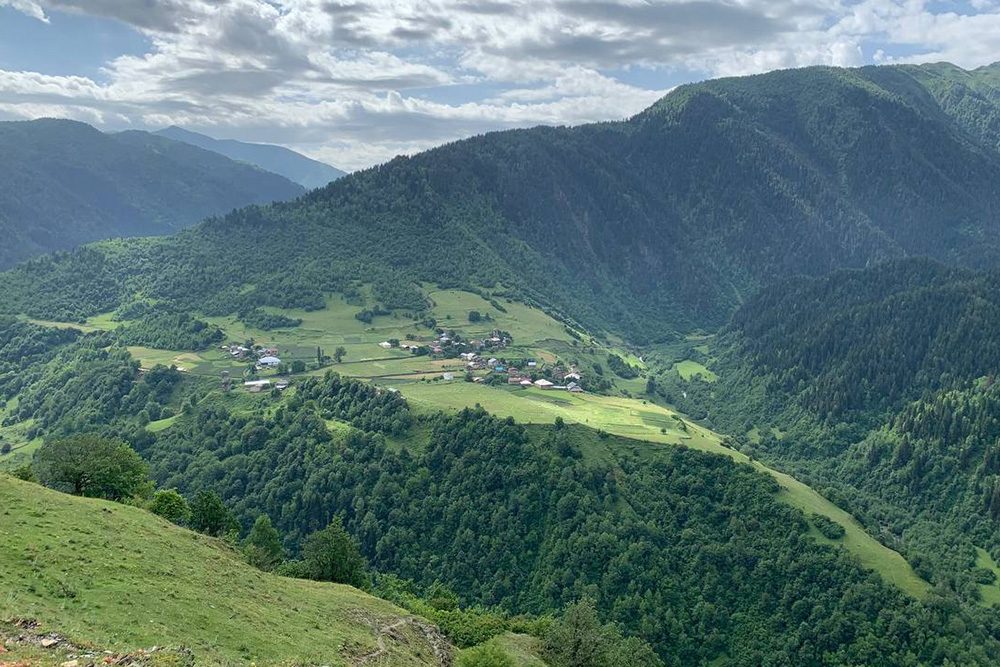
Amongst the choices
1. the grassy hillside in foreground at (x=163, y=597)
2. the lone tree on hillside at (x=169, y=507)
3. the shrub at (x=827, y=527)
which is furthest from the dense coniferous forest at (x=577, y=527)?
the grassy hillside in foreground at (x=163, y=597)

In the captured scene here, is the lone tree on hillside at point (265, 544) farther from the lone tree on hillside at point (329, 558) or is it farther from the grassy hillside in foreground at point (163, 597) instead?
the grassy hillside in foreground at point (163, 597)

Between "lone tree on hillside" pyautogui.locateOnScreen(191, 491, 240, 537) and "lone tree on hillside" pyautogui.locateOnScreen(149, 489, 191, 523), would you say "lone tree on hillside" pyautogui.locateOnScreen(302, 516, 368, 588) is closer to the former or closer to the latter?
"lone tree on hillside" pyautogui.locateOnScreen(191, 491, 240, 537)

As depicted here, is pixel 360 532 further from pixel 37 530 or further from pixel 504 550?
pixel 37 530

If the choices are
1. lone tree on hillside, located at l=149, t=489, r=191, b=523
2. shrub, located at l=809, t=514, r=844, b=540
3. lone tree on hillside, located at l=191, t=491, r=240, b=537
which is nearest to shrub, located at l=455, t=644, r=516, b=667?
lone tree on hillside, located at l=191, t=491, r=240, b=537

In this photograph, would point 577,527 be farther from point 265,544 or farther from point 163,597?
point 163,597

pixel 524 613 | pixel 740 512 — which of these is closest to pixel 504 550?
pixel 524 613

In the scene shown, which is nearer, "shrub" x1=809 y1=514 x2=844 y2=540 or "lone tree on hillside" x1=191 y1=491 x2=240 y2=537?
"lone tree on hillside" x1=191 y1=491 x2=240 y2=537
